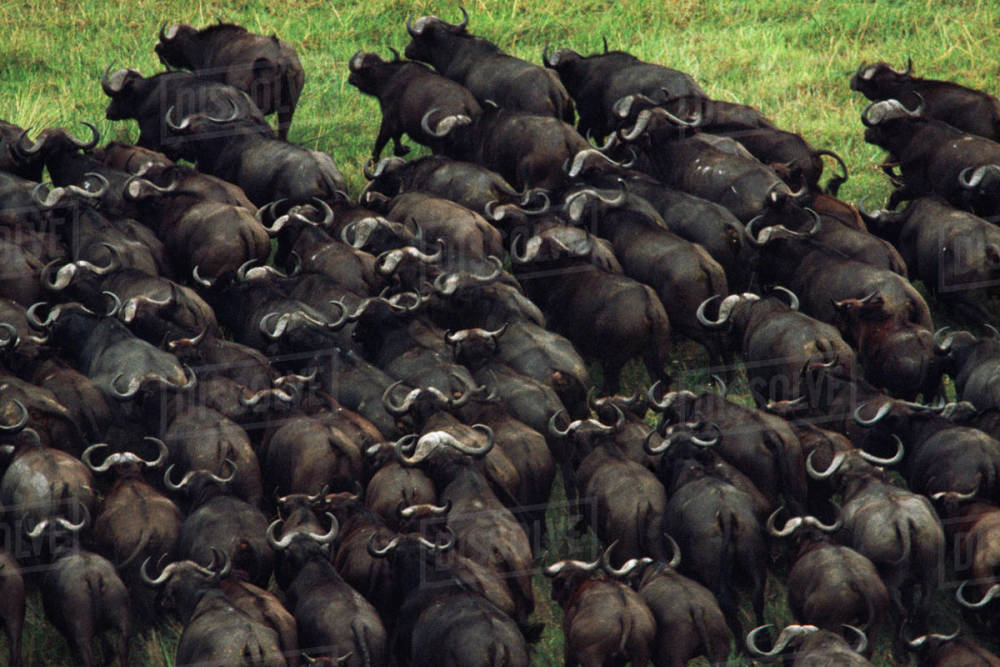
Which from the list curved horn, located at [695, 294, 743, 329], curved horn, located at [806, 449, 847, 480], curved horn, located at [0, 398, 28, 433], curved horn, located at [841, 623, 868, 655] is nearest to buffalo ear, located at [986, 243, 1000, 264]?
curved horn, located at [695, 294, 743, 329]

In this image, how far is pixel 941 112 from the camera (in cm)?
1546

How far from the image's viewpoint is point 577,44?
18.6 metres

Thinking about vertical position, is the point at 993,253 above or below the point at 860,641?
above

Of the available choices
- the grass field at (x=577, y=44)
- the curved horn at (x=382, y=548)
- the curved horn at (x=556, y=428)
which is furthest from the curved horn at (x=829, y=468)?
the grass field at (x=577, y=44)

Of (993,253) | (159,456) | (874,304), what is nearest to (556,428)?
(159,456)

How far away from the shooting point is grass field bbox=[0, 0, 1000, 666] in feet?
54.8

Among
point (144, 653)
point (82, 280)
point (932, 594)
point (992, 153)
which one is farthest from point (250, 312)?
point (992, 153)

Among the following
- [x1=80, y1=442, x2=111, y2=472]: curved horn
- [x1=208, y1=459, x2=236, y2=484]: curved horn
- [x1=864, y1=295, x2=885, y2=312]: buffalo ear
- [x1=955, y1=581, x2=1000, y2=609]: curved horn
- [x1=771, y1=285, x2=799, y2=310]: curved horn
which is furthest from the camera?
[x1=771, y1=285, x2=799, y2=310]: curved horn

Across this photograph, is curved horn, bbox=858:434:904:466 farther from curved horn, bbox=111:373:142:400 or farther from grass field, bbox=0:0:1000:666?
grass field, bbox=0:0:1000:666

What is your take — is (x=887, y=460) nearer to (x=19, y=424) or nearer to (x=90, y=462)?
(x=90, y=462)

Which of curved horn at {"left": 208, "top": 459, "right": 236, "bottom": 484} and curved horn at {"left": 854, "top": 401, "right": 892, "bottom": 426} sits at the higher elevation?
curved horn at {"left": 854, "top": 401, "right": 892, "bottom": 426}

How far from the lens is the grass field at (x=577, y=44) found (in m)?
16.7

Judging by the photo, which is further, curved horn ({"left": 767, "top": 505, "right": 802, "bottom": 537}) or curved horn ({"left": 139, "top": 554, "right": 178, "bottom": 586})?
curved horn ({"left": 767, "top": 505, "right": 802, "bottom": 537})

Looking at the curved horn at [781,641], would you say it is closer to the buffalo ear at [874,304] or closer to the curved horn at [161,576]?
the curved horn at [161,576]
